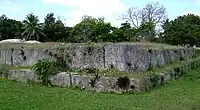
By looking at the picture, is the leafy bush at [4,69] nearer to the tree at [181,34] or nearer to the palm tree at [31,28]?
the tree at [181,34]

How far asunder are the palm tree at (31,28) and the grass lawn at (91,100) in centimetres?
5110

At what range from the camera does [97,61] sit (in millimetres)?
13367

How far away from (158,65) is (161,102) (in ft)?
21.7

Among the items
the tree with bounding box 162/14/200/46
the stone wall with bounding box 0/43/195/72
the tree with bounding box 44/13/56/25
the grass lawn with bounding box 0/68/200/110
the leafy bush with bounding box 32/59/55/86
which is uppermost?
the tree with bounding box 44/13/56/25

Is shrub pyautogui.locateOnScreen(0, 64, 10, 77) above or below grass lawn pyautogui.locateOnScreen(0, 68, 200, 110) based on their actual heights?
above

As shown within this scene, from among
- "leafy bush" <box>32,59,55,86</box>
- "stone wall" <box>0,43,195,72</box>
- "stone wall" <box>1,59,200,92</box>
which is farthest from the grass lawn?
"stone wall" <box>0,43,195,72</box>

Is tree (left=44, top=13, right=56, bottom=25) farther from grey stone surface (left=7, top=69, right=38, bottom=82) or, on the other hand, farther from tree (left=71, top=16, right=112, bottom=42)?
grey stone surface (left=7, top=69, right=38, bottom=82)

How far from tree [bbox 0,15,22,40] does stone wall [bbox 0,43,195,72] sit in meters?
46.6

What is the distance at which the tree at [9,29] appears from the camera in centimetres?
6074

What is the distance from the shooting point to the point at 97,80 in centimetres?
1230

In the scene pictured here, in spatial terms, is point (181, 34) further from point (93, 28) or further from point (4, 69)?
point (4, 69)

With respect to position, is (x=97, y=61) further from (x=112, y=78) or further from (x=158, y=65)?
(x=158, y=65)

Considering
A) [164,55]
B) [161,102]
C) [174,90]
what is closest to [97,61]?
[174,90]

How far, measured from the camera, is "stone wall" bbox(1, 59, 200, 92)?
39.0ft
